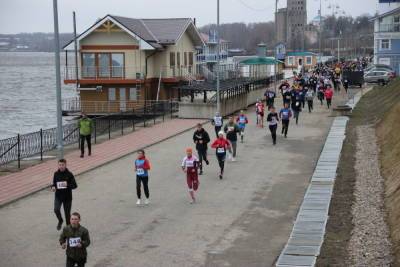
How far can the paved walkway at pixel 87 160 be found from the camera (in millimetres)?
18453

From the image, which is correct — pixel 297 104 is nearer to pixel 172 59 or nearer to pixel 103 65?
pixel 103 65

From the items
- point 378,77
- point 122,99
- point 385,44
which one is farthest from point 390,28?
point 122,99

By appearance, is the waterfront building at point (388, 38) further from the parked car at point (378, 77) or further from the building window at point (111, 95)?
the building window at point (111, 95)

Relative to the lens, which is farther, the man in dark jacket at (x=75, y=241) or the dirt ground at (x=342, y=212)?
the dirt ground at (x=342, y=212)

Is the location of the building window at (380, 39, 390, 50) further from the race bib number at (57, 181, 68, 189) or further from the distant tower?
the distant tower

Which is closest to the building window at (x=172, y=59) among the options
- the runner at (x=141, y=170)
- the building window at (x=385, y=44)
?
the runner at (x=141, y=170)

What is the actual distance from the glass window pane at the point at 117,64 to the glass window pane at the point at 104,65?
1.17 feet

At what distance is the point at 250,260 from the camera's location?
38.0ft

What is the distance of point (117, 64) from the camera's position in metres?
46.9

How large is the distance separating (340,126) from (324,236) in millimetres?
20627

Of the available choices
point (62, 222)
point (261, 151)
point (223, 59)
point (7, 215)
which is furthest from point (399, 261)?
point (223, 59)

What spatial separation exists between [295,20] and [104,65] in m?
121

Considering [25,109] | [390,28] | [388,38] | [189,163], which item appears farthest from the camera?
[388,38]

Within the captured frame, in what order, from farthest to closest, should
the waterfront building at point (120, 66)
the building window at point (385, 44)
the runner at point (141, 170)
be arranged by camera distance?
the building window at point (385, 44), the waterfront building at point (120, 66), the runner at point (141, 170)
